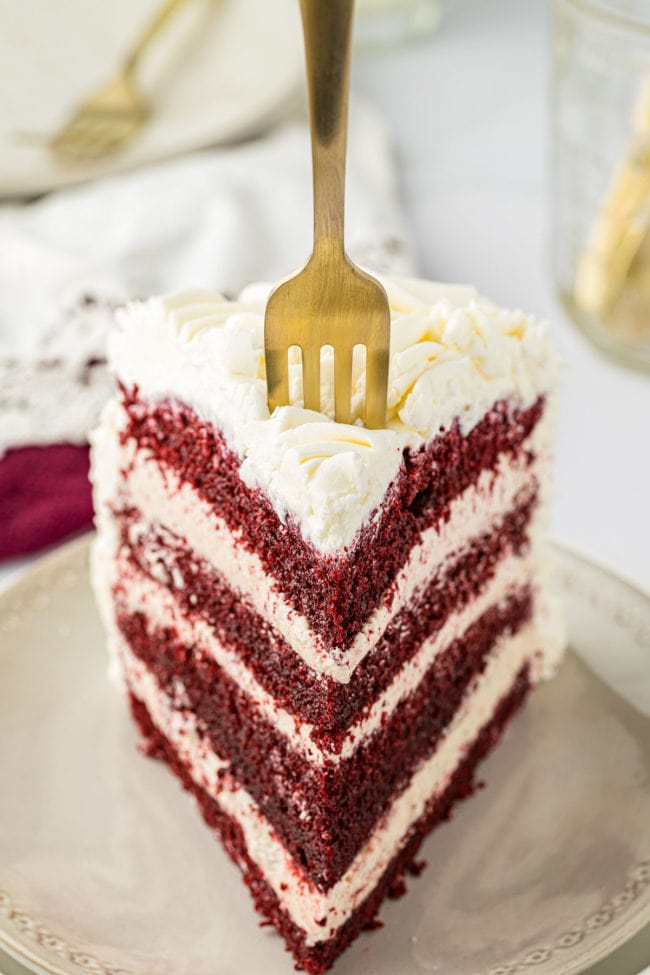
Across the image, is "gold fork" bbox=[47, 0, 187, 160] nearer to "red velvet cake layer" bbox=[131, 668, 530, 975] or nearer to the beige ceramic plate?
the beige ceramic plate

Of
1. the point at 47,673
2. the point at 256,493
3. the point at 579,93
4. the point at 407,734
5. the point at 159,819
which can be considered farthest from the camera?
the point at 579,93

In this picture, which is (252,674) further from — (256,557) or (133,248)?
(133,248)

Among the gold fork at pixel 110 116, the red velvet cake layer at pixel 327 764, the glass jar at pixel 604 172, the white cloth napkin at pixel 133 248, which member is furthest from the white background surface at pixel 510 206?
the gold fork at pixel 110 116

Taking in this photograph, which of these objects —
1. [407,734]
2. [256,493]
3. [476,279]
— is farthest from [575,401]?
[256,493]

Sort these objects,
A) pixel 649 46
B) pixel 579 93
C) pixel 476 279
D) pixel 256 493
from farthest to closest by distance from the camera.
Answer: pixel 476 279 → pixel 579 93 → pixel 649 46 → pixel 256 493

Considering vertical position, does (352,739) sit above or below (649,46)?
below

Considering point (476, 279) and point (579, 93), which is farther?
point (476, 279)

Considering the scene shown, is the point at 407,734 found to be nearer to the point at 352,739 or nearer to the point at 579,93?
the point at 352,739

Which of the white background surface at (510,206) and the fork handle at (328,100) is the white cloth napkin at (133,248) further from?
the fork handle at (328,100)
